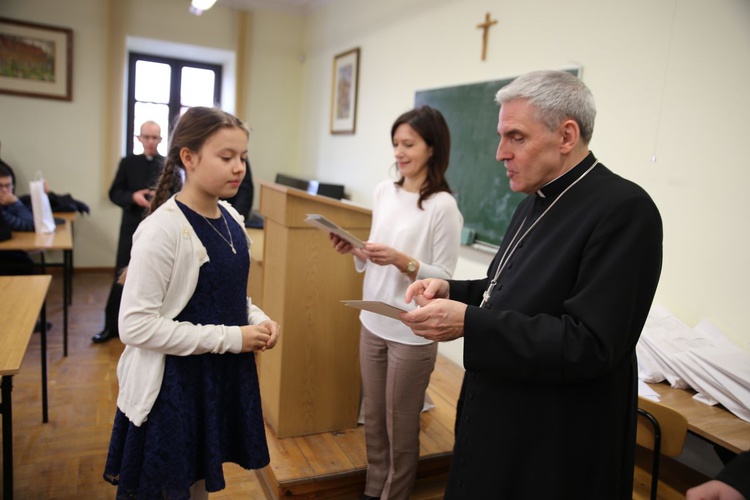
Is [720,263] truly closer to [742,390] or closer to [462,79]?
[742,390]

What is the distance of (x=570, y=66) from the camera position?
2963 millimetres

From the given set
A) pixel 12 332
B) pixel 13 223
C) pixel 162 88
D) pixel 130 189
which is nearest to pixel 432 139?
pixel 12 332

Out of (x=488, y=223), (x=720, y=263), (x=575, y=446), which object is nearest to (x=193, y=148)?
(x=575, y=446)

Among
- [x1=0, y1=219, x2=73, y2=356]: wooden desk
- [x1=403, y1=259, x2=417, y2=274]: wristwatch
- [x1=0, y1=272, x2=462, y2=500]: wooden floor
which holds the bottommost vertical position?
[x1=0, y1=272, x2=462, y2=500]: wooden floor

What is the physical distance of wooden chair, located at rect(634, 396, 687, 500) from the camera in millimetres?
1685

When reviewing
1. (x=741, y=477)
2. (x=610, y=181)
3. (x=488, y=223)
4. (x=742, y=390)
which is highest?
(x=610, y=181)

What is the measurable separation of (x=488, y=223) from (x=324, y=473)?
6.54 ft

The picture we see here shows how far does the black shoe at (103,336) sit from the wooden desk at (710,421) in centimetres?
371

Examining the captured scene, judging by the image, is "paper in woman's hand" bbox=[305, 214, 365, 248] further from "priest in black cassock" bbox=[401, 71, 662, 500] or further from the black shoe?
the black shoe

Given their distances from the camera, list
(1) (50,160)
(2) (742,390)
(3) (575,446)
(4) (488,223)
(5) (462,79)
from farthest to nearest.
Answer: (1) (50,160)
(5) (462,79)
(4) (488,223)
(2) (742,390)
(3) (575,446)

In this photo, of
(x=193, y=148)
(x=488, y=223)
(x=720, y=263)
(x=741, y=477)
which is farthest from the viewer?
(x=488, y=223)

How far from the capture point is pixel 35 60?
5621 mm

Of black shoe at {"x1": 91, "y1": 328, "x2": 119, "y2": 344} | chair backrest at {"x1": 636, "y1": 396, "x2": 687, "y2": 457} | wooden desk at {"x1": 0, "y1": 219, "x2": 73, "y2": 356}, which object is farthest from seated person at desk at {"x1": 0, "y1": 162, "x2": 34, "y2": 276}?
chair backrest at {"x1": 636, "y1": 396, "x2": 687, "y2": 457}

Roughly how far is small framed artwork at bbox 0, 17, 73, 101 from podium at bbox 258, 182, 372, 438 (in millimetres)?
4391
